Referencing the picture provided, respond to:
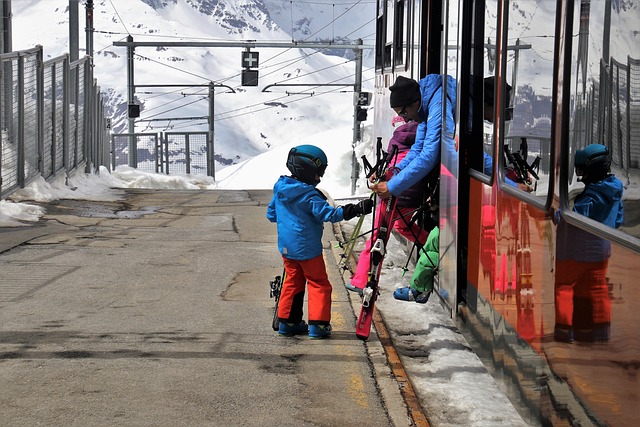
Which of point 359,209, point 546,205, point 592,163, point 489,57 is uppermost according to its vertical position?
point 489,57

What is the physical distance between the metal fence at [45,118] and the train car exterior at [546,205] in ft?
33.5

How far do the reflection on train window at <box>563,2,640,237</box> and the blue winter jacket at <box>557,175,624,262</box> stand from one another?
45 mm

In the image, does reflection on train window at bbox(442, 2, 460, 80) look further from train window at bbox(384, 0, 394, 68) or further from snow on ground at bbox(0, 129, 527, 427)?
train window at bbox(384, 0, 394, 68)

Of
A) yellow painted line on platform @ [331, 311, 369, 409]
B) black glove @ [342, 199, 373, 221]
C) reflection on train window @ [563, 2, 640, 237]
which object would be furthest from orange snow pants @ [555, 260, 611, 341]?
black glove @ [342, 199, 373, 221]

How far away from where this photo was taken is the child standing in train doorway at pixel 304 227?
23.9ft

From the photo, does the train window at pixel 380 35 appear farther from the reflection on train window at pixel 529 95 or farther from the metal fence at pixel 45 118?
the reflection on train window at pixel 529 95

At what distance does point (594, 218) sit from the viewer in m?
3.81

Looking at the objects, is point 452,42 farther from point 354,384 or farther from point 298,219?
point 354,384

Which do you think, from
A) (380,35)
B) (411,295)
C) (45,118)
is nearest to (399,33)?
(380,35)

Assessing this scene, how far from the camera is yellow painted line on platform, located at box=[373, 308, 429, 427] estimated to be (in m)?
5.73

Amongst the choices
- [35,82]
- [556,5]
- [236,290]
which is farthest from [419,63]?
[35,82]

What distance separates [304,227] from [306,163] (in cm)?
39

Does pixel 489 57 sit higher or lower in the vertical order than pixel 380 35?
lower

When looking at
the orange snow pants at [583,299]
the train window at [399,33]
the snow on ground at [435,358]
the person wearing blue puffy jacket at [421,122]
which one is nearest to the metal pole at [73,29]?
the snow on ground at [435,358]
